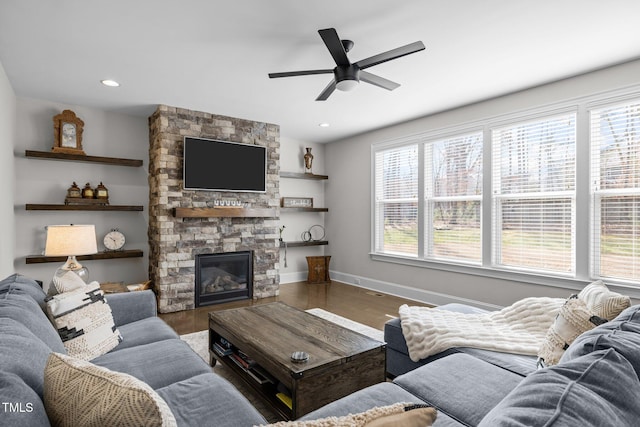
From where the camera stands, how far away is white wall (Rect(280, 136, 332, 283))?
6.05m

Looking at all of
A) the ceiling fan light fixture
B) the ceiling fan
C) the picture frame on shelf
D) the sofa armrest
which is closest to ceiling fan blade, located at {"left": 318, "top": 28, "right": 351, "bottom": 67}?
the ceiling fan

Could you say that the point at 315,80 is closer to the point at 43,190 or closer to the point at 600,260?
the point at 600,260

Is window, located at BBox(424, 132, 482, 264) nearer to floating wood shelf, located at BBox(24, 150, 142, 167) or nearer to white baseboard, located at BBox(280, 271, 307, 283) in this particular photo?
white baseboard, located at BBox(280, 271, 307, 283)

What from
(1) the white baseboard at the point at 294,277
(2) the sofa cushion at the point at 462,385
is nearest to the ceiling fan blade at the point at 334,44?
(2) the sofa cushion at the point at 462,385

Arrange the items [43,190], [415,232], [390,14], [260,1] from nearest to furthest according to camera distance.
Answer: [260,1] → [390,14] → [43,190] → [415,232]

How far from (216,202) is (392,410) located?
430 centimetres

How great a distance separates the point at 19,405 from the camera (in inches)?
30.6

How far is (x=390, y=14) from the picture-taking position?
2373 mm

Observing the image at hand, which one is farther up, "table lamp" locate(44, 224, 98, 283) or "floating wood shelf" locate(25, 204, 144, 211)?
"floating wood shelf" locate(25, 204, 144, 211)

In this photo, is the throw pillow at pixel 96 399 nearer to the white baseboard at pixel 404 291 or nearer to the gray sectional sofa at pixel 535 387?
the gray sectional sofa at pixel 535 387

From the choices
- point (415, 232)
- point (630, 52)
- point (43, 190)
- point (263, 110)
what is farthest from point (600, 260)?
point (43, 190)

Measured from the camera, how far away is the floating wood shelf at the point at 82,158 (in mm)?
3954

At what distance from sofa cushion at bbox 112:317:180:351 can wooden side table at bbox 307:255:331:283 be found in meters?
3.70

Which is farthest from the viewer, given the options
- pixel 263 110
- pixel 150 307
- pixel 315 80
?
pixel 263 110
